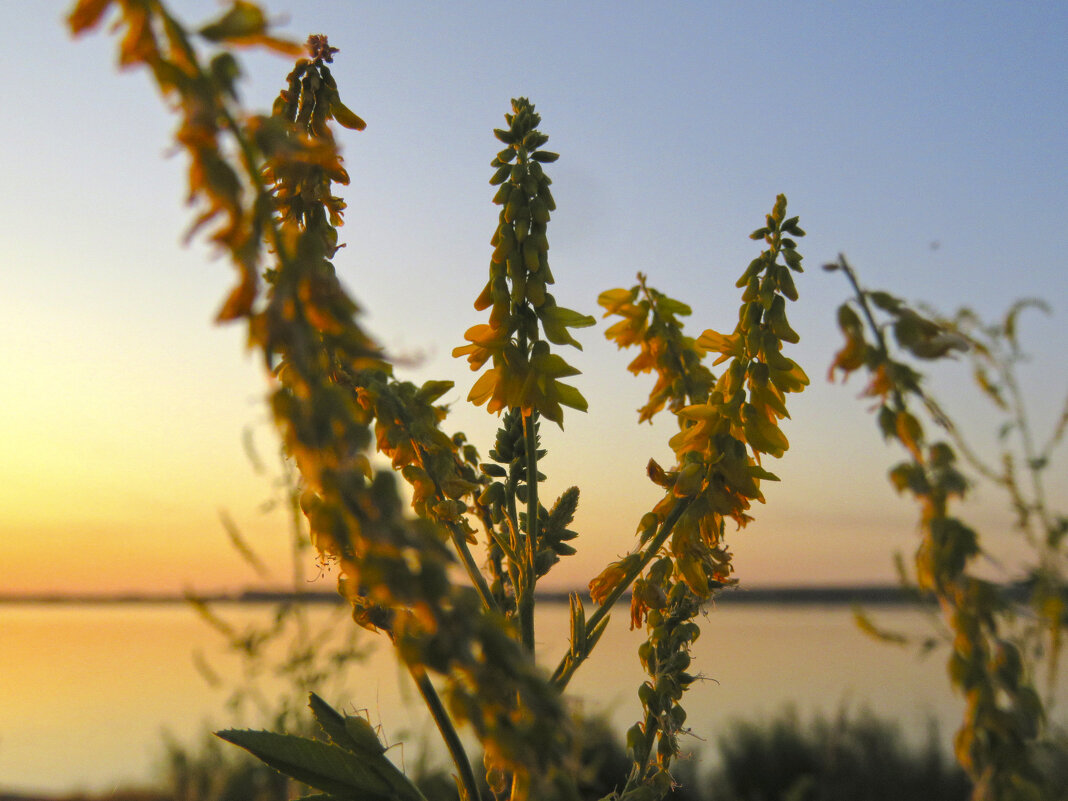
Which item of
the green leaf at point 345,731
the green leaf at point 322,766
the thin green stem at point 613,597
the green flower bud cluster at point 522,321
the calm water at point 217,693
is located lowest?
the calm water at point 217,693

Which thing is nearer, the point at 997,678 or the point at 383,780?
the point at 997,678

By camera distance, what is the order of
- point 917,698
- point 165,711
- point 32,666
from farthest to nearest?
1. point 32,666
2. point 165,711
3. point 917,698

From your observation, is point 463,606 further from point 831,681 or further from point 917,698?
point 831,681

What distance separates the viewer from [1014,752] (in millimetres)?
580

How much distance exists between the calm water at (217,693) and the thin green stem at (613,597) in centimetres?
34

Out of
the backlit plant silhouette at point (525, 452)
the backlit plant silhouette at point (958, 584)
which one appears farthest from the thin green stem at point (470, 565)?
the backlit plant silhouette at point (958, 584)

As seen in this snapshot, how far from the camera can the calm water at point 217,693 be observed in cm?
827

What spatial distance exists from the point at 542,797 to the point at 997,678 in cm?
31

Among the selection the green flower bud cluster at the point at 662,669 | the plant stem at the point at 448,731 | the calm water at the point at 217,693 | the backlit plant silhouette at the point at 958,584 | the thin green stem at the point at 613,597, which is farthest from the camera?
the calm water at the point at 217,693

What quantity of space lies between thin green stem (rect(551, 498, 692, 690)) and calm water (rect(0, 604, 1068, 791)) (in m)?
0.34

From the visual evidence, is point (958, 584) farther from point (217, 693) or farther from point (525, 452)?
point (217, 693)

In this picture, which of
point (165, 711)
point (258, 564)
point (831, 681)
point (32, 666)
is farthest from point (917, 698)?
point (32, 666)

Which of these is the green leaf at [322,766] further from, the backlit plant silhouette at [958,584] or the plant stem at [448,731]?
the backlit plant silhouette at [958,584]

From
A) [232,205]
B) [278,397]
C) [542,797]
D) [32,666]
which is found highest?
[232,205]
